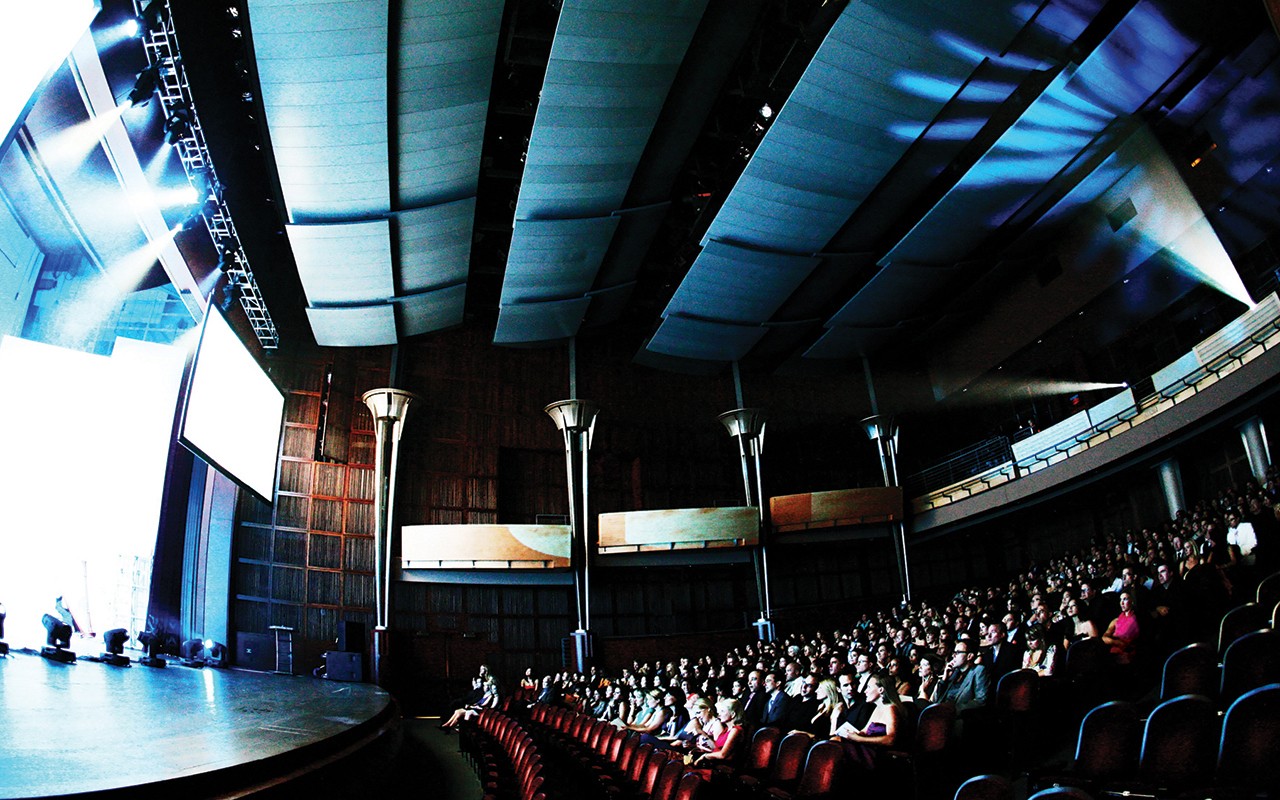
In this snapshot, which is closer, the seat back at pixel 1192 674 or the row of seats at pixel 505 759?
the seat back at pixel 1192 674

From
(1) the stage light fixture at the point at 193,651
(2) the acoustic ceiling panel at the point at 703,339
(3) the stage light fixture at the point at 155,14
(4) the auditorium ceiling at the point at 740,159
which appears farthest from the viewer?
(2) the acoustic ceiling panel at the point at 703,339

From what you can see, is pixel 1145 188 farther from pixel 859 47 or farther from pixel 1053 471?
pixel 859 47

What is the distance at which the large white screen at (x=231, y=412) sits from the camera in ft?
25.4

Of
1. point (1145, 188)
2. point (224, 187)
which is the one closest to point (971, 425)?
point (1145, 188)

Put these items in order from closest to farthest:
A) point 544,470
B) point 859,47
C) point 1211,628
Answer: point 1211,628 → point 859,47 → point 544,470

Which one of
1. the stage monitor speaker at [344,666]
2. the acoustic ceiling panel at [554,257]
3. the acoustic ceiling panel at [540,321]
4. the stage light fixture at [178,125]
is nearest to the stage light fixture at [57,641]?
the stage monitor speaker at [344,666]

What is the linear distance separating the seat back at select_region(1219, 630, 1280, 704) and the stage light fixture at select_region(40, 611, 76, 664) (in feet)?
26.1

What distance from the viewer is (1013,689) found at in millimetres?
4582

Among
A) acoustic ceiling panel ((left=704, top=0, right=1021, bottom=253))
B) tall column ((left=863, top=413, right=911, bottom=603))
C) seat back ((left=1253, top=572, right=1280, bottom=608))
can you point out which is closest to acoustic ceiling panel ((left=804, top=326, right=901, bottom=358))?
tall column ((left=863, top=413, right=911, bottom=603))

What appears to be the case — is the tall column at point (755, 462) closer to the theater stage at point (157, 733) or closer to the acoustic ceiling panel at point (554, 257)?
the acoustic ceiling panel at point (554, 257)

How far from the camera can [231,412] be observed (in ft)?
29.5

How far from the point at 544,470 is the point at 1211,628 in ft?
38.9

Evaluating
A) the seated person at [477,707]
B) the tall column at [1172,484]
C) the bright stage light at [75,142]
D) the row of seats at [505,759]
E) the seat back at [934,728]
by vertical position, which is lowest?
the seated person at [477,707]

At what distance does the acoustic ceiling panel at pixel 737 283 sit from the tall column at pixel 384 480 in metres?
5.29
